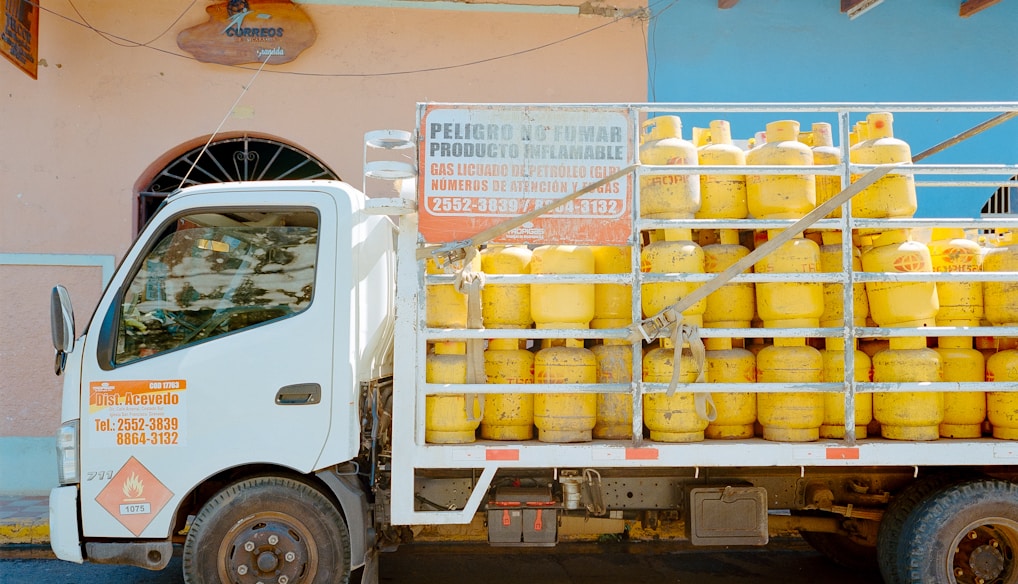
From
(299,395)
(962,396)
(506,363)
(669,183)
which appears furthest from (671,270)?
(299,395)

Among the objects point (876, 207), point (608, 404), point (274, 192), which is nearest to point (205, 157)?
point (274, 192)

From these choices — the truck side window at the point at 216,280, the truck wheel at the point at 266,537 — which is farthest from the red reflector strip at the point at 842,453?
the truck side window at the point at 216,280

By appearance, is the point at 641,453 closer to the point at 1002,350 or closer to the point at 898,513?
the point at 898,513

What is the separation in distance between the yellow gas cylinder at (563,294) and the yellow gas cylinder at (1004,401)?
2.02m

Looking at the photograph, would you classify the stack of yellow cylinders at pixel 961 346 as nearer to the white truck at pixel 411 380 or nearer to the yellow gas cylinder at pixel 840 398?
the white truck at pixel 411 380

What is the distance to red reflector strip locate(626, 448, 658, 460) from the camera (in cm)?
369

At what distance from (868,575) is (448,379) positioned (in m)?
3.32

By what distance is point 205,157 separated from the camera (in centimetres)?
748

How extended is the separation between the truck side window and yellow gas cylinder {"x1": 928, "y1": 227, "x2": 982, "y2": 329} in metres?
3.11

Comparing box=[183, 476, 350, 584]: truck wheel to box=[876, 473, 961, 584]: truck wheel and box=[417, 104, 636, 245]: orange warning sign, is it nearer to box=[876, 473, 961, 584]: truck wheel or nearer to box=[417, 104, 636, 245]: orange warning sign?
box=[417, 104, 636, 245]: orange warning sign

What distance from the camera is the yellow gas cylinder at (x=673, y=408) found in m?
3.77

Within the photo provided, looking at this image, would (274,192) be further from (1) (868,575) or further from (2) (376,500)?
(1) (868,575)

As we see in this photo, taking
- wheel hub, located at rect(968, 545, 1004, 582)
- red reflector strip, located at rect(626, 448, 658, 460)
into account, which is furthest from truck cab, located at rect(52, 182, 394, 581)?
wheel hub, located at rect(968, 545, 1004, 582)

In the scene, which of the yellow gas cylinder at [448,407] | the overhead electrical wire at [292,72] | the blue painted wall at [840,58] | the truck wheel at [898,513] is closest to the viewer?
the yellow gas cylinder at [448,407]
